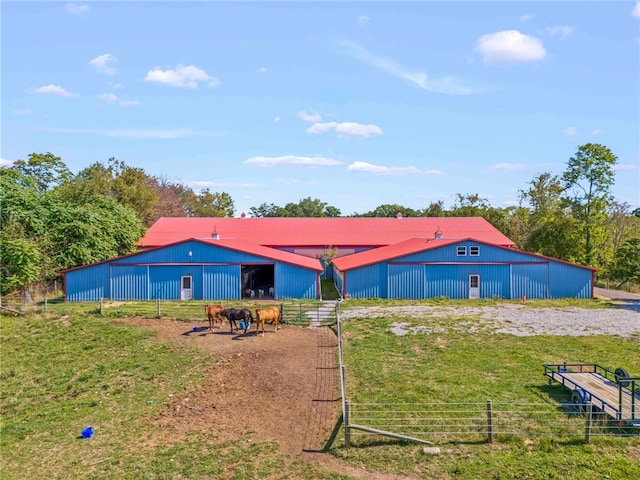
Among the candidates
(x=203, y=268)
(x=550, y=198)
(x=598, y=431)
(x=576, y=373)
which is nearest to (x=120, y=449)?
(x=598, y=431)

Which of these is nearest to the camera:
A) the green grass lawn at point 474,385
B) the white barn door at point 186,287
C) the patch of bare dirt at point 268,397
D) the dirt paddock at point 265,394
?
the green grass lawn at point 474,385

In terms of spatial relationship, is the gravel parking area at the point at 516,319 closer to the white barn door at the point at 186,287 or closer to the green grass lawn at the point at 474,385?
the green grass lawn at the point at 474,385

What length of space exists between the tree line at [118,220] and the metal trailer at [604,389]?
25108 mm

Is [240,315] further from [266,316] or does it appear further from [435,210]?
[435,210]

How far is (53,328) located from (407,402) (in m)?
17.5

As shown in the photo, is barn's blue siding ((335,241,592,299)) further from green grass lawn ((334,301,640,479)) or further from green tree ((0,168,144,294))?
green tree ((0,168,144,294))

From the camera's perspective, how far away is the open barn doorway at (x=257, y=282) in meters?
32.2

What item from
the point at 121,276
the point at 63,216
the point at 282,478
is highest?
the point at 63,216

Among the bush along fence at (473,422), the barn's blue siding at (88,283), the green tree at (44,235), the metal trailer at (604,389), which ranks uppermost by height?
the green tree at (44,235)

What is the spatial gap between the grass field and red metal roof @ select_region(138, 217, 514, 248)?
2140 cm

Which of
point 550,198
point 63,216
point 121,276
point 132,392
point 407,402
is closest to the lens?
point 407,402

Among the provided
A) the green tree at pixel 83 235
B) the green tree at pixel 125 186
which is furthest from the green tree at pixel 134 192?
the green tree at pixel 83 235

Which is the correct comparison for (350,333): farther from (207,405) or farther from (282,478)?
(282,478)

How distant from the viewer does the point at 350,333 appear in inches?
832
